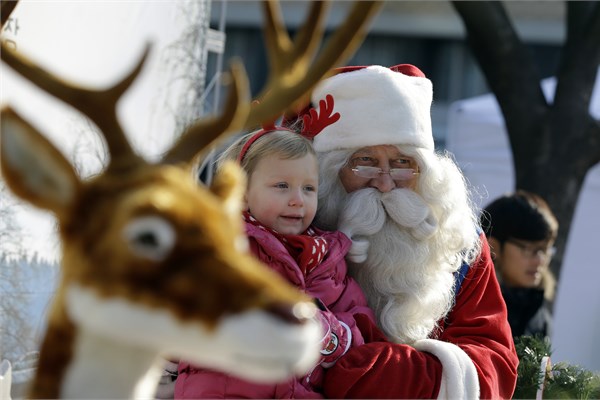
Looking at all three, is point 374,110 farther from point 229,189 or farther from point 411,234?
point 229,189

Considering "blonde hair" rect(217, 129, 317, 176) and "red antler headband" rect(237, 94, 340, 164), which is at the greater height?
"blonde hair" rect(217, 129, 317, 176)

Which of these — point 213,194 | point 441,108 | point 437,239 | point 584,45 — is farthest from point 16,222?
point 441,108

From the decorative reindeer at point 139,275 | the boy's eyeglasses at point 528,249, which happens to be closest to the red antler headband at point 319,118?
the decorative reindeer at point 139,275

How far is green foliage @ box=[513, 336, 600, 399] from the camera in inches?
120

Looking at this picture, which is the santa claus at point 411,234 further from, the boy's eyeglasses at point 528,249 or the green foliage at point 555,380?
the boy's eyeglasses at point 528,249

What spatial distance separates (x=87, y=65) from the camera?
3879mm

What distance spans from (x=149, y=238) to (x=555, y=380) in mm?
2098

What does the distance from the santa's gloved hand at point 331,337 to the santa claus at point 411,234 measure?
128mm

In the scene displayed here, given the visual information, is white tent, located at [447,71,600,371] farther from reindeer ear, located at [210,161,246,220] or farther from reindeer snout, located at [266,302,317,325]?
reindeer snout, located at [266,302,317,325]

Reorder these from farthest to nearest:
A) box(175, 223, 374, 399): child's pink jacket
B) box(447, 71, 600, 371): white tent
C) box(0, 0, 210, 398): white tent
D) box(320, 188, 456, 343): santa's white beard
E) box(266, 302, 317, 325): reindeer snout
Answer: box(447, 71, 600, 371): white tent < box(0, 0, 210, 398): white tent < box(320, 188, 456, 343): santa's white beard < box(175, 223, 374, 399): child's pink jacket < box(266, 302, 317, 325): reindeer snout

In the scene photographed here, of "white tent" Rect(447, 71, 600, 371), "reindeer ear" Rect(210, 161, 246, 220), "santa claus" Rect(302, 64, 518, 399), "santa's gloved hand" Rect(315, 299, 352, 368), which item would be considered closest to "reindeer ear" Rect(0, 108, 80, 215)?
"reindeer ear" Rect(210, 161, 246, 220)

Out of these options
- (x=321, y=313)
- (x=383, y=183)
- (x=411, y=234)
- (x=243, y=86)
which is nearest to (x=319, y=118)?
(x=383, y=183)

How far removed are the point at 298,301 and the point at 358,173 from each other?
5.66ft

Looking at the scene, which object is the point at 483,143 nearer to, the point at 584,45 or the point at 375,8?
the point at 584,45
